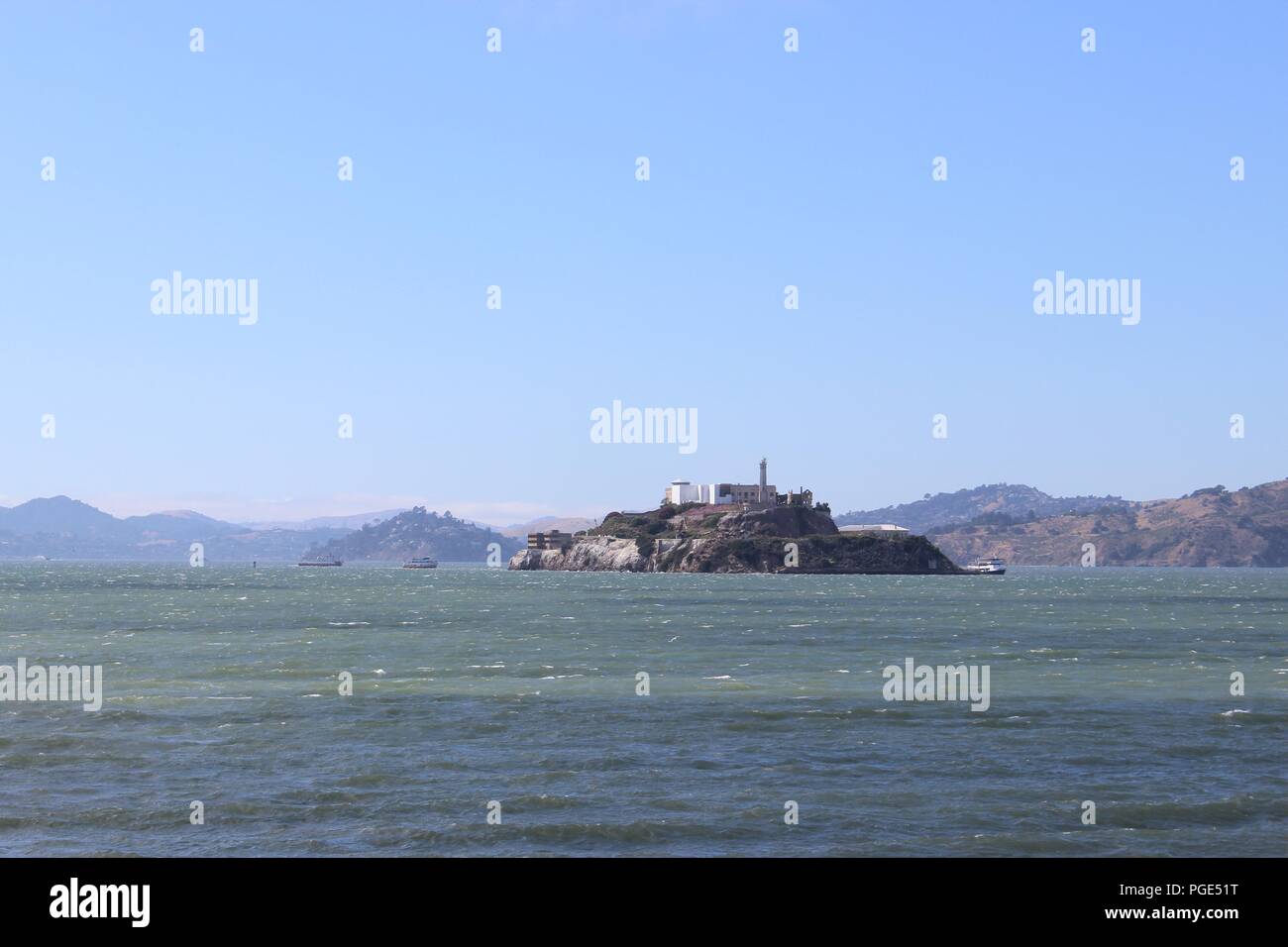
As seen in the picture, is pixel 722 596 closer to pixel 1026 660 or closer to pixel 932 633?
pixel 932 633

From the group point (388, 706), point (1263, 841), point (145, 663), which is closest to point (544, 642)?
point (145, 663)

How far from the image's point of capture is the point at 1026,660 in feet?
235

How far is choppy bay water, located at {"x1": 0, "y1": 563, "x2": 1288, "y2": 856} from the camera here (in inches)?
1099

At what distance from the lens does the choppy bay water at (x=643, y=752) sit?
27.9 m

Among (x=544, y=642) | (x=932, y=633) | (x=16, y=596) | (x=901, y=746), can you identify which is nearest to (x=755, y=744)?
(x=901, y=746)

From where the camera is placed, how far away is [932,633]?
9706cm

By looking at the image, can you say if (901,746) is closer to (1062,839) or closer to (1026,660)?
(1062,839)

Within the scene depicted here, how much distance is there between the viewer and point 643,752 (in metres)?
38.4

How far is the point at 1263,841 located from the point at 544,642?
2481 inches
